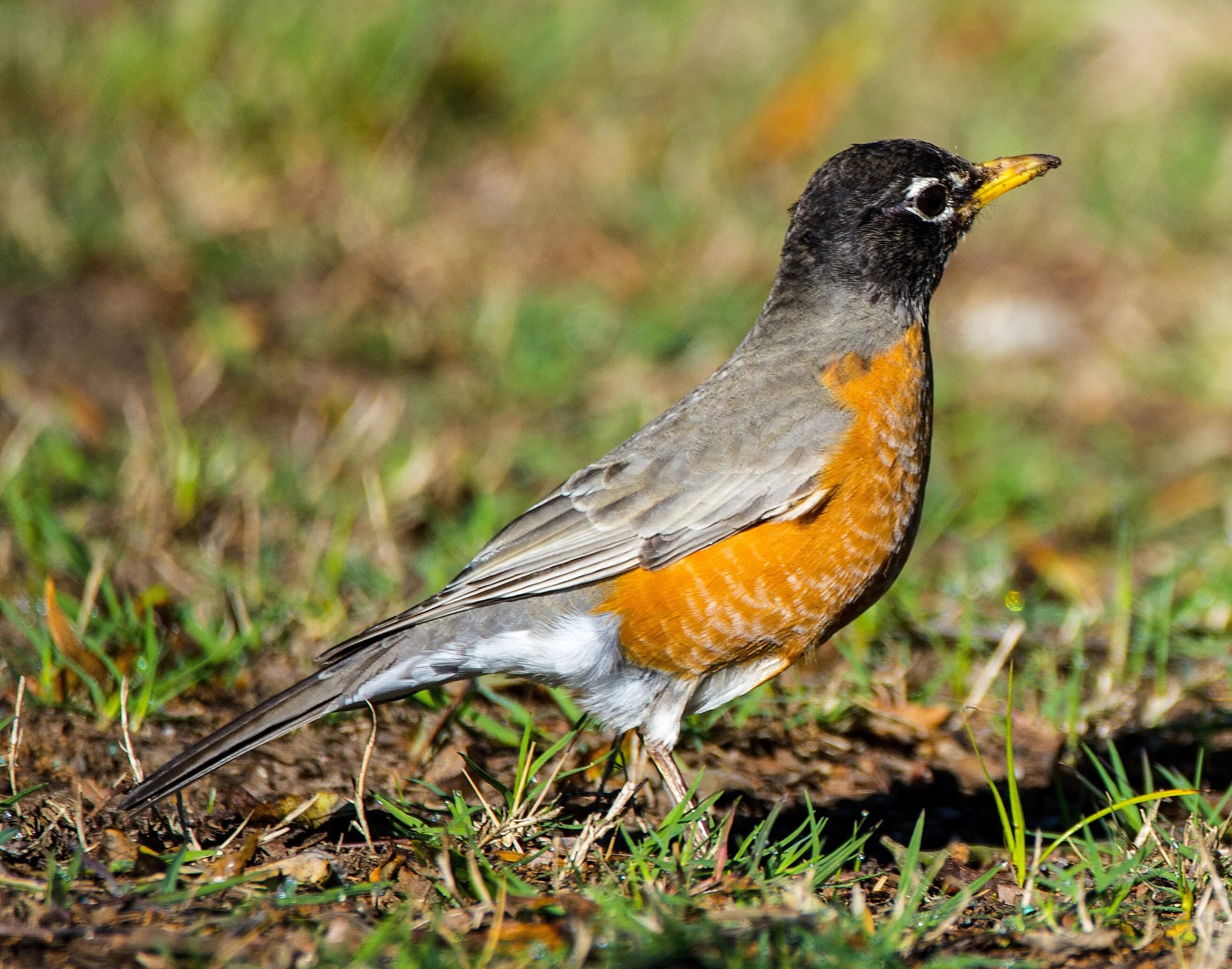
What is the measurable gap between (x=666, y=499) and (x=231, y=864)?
1480 millimetres

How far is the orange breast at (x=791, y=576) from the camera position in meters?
3.77

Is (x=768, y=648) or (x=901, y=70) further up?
(x=901, y=70)

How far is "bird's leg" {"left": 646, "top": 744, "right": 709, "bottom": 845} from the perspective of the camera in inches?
148

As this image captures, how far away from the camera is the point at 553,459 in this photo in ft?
20.9

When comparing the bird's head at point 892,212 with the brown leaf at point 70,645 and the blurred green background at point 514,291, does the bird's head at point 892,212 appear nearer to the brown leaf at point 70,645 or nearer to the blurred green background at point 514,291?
the blurred green background at point 514,291

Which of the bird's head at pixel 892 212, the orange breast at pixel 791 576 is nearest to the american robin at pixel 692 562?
the orange breast at pixel 791 576

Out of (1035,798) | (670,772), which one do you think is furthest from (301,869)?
(1035,798)

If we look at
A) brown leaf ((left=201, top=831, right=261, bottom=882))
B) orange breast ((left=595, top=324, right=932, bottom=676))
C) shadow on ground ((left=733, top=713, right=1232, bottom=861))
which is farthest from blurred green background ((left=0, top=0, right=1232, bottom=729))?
brown leaf ((left=201, top=831, right=261, bottom=882))

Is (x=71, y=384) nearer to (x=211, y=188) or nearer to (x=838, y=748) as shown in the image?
(x=211, y=188)

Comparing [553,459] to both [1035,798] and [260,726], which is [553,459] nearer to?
[1035,798]

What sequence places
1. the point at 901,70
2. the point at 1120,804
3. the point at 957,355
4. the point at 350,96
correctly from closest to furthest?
the point at 1120,804 < the point at 957,355 < the point at 350,96 < the point at 901,70

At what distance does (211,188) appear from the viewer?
25.9 feet

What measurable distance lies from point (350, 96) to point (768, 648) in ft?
19.5

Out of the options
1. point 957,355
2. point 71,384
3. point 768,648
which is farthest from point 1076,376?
point 71,384
